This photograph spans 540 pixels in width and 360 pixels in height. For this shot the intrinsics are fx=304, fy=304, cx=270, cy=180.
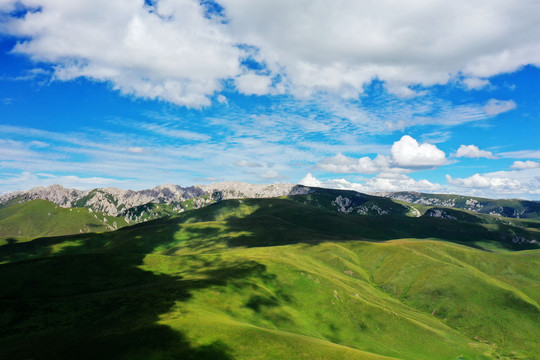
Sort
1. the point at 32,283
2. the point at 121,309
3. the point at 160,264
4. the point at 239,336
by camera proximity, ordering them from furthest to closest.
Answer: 1. the point at 160,264
2. the point at 32,283
3. the point at 121,309
4. the point at 239,336

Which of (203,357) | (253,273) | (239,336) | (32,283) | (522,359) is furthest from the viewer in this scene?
(253,273)

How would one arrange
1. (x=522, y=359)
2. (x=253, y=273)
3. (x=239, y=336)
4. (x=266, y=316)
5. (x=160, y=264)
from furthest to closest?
1. (x=160, y=264)
2. (x=253, y=273)
3. (x=522, y=359)
4. (x=266, y=316)
5. (x=239, y=336)

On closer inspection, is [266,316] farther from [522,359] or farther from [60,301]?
[522,359]

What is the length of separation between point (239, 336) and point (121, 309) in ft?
111

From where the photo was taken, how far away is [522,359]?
117688 millimetres

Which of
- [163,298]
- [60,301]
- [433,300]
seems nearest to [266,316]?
[163,298]

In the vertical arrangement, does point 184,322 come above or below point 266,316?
above

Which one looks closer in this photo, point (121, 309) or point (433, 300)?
point (121, 309)

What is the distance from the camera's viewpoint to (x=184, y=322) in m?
64.9

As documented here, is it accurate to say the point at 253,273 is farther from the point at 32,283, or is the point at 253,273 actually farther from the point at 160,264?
the point at 32,283

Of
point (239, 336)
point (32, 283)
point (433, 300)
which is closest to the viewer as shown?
point (239, 336)

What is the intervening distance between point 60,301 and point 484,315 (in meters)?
179

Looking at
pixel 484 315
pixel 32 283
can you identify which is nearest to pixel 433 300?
pixel 484 315

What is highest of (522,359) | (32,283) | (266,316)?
(32,283)
